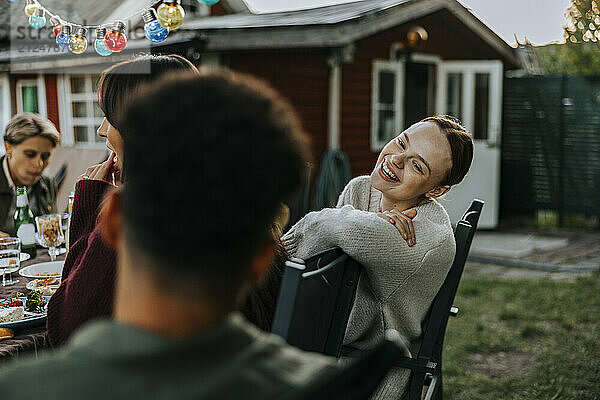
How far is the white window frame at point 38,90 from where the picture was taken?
29.3ft

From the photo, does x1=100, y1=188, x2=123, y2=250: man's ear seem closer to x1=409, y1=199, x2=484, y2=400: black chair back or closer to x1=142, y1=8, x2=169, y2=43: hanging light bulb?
x1=409, y1=199, x2=484, y2=400: black chair back

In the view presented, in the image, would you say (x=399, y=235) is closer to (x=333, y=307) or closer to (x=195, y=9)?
(x=333, y=307)

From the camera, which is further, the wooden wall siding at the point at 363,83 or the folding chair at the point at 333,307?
the wooden wall siding at the point at 363,83

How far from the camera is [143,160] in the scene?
69 cm

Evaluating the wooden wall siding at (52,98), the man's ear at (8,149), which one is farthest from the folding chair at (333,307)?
the wooden wall siding at (52,98)

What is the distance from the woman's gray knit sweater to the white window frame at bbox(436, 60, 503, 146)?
21.2 feet

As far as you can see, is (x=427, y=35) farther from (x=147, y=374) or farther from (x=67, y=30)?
(x=147, y=374)

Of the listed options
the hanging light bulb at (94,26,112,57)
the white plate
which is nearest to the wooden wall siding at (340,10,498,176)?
the hanging light bulb at (94,26,112,57)

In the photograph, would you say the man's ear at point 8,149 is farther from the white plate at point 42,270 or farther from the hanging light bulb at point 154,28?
the white plate at point 42,270

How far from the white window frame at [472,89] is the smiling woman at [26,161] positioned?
5836 millimetres

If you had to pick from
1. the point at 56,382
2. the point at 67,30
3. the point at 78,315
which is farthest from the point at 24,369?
the point at 67,30

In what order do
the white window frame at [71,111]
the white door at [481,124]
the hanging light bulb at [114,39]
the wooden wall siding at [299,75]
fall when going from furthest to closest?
1. the white window frame at [71,111]
2. the white door at [481,124]
3. the wooden wall siding at [299,75]
4. the hanging light bulb at [114,39]

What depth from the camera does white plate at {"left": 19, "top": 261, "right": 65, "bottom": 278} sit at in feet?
6.72

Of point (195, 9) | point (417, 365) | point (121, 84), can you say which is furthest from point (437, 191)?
point (195, 9)
